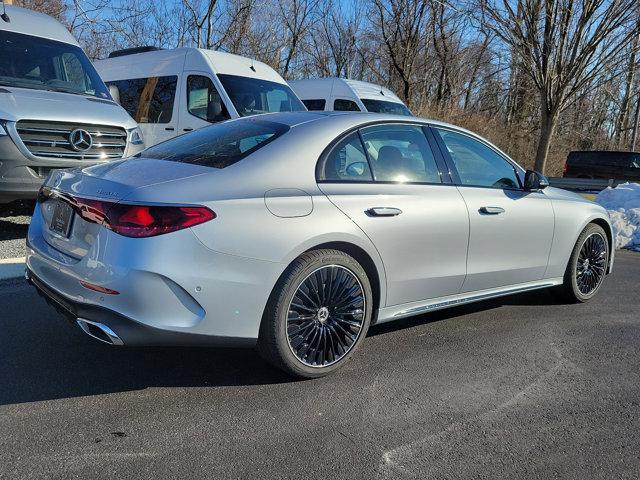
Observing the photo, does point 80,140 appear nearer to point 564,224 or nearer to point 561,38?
point 564,224

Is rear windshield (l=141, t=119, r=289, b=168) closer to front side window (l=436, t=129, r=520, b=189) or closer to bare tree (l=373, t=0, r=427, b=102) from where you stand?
front side window (l=436, t=129, r=520, b=189)

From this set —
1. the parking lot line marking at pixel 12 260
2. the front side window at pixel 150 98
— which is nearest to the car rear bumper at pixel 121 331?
the parking lot line marking at pixel 12 260

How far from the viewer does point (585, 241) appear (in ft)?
17.0

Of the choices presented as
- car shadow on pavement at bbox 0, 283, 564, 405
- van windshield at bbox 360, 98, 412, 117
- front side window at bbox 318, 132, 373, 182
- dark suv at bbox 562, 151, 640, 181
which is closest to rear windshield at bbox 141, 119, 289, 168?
front side window at bbox 318, 132, 373, 182

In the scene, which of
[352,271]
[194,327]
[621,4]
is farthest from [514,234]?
[621,4]

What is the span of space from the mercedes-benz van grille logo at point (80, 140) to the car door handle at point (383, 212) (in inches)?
153

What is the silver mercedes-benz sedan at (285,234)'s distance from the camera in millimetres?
2785

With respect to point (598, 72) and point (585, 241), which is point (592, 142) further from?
point (585, 241)

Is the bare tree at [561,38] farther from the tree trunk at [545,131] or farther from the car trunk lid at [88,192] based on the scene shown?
the car trunk lid at [88,192]

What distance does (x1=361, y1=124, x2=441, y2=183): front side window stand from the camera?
3.73m

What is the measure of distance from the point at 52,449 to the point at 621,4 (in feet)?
49.3

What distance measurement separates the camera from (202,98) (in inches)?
355

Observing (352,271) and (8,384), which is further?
(352,271)

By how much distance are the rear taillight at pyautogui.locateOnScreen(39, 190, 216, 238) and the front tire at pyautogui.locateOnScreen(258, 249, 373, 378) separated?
596 millimetres
